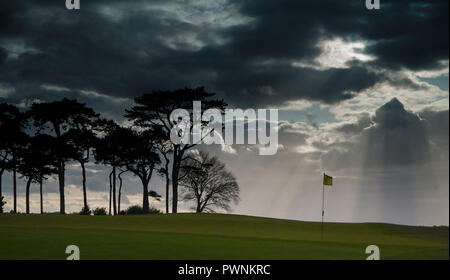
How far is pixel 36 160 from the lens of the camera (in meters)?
76.3

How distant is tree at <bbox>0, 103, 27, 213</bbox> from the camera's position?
7438 centimetres

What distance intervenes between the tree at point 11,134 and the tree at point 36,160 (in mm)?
1409

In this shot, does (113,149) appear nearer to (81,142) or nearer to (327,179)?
(81,142)

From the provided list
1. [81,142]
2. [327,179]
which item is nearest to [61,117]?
[81,142]

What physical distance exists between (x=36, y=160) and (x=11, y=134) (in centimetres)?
517

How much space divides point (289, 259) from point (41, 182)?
67.4m

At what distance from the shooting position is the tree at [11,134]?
74.4 metres

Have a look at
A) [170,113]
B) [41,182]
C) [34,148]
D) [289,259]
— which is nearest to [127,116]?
[170,113]

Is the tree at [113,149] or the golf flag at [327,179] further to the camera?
the tree at [113,149]

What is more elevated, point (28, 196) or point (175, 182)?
point (175, 182)

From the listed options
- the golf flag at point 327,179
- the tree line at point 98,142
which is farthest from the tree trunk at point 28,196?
the golf flag at point 327,179

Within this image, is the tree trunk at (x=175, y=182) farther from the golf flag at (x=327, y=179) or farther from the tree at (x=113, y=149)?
the golf flag at (x=327, y=179)

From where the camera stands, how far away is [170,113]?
68.3 m
